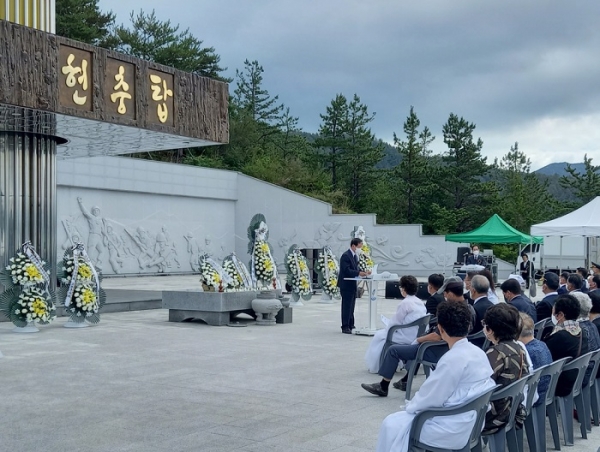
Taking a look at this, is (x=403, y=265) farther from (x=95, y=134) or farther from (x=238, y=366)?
(x=238, y=366)

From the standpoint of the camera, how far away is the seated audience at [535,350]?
217 inches

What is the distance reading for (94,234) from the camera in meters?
28.1

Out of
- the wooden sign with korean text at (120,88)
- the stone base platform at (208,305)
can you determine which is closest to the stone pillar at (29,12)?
the wooden sign with korean text at (120,88)

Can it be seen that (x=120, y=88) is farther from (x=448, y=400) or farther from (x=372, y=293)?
(x=448, y=400)

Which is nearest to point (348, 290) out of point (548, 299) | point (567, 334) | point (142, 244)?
point (548, 299)

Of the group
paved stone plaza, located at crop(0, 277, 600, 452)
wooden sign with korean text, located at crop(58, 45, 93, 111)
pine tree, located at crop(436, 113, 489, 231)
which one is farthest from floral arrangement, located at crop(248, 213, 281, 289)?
pine tree, located at crop(436, 113, 489, 231)

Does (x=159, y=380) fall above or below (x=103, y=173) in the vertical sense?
below

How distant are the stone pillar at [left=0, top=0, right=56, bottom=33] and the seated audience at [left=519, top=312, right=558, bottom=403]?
1187cm

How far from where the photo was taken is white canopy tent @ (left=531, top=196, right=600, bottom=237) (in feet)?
57.5

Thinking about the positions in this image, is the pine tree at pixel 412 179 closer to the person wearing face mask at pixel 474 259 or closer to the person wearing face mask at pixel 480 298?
the person wearing face mask at pixel 474 259

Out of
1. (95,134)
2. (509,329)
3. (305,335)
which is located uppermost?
(95,134)

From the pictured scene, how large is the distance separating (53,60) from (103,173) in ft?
56.0

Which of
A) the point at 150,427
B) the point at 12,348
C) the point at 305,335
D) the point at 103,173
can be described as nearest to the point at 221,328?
the point at 305,335

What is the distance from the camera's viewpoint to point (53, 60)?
12.2 metres
